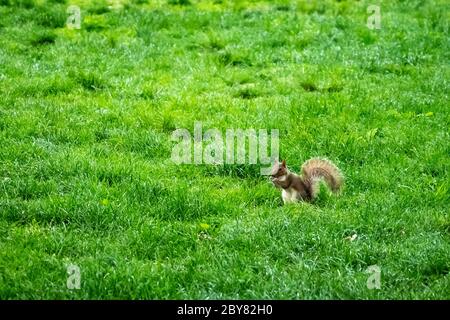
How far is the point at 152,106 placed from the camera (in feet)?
28.7

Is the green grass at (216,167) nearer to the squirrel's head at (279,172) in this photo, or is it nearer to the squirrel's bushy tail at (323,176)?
the squirrel's bushy tail at (323,176)

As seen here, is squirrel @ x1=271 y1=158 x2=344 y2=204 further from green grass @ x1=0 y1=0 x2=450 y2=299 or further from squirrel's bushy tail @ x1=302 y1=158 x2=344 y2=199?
green grass @ x1=0 y1=0 x2=450 y2=299

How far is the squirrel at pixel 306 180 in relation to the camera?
6477 millimetres

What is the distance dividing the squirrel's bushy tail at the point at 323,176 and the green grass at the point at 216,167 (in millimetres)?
104

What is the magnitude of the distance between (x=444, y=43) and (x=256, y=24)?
10.1 feet

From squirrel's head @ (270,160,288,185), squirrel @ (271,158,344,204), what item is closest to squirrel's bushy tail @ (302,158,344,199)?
squirrel @ (271,158,344,204)

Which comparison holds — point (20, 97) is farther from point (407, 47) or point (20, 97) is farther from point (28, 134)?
point (407, 47)

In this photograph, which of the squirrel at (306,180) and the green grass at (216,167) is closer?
the green grass at (216,167)

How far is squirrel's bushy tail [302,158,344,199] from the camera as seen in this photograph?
6.55 meters

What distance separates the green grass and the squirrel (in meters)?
0.12

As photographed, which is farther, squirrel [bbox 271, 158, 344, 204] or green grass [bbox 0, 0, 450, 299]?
squirrel [bbox 271, 158, 344, 204]

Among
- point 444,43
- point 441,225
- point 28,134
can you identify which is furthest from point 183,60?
point 441,225

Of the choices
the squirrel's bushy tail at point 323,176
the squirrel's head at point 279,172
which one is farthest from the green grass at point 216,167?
the squirrel's head at point 279,172

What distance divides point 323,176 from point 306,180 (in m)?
0.16
